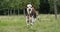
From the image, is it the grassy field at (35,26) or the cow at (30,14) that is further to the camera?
the cow at (30,14)

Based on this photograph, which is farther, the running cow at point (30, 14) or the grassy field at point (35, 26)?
the running cow at point (30, 14)

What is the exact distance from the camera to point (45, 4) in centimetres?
7338

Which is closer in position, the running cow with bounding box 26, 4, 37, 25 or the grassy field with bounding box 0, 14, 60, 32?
the grassy field with bounding box 0, 14, 60, 32

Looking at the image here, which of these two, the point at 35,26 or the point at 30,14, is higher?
the point at 30,14

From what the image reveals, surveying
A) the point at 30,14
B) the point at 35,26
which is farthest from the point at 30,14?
the point at 35,26

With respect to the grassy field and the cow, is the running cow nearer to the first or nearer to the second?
the cow

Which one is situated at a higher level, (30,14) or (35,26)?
(30,14)

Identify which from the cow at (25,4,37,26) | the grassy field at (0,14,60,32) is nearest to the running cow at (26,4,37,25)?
the cow at (25,4,37,26)

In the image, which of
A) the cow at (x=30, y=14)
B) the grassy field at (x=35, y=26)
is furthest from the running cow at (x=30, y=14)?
the grassy field at (x=35, y=26)

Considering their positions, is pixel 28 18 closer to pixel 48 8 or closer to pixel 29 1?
pixel 29 1

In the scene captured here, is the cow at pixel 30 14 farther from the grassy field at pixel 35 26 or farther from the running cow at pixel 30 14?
the grassy field at pixel 35 26

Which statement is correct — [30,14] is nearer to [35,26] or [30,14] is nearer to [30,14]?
[30,14]

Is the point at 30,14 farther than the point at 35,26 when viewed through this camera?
Yes

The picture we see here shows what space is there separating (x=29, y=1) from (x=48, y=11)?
133 ft
